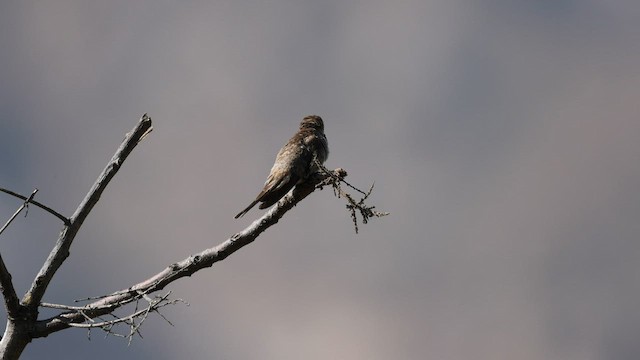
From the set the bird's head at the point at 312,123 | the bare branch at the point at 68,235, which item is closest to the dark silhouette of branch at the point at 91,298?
the bare branch at the point at 68,235

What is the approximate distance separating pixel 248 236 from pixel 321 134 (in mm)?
3104

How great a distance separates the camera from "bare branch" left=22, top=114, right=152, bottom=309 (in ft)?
20.0

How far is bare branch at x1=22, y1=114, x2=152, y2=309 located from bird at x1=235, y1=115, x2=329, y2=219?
1.51 metres

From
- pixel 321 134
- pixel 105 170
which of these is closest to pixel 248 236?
pixel 105 170

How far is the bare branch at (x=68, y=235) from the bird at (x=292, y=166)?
1.51 m

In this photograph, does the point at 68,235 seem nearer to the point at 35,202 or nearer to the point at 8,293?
the point at 35,202

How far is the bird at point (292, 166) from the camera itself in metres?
7.38

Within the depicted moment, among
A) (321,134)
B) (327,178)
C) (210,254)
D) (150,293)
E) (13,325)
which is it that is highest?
(321,134)

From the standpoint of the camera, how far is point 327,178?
6777mm

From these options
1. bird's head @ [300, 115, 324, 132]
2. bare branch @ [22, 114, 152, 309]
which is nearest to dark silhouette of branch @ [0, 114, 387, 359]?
bare branch @ [22, 114, 152, 309]

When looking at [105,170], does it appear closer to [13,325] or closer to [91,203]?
[91,203]

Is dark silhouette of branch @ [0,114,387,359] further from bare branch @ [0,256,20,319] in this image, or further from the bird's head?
the bird's head

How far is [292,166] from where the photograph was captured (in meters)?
7.53

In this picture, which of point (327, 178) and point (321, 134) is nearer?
point (327, 178)
